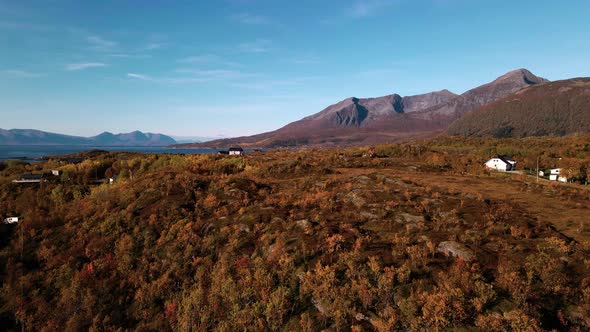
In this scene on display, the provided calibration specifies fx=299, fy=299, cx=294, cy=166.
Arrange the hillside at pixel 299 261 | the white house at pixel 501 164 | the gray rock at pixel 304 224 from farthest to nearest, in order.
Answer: the white house at pixel 501 164 < the gray rock at pixel 304 224 < the hillside at pixel 299 261

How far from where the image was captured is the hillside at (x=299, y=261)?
13008 mm

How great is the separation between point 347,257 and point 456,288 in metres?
5.29

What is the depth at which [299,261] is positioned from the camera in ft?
55.7

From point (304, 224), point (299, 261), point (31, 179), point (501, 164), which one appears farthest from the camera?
point (501, 164)

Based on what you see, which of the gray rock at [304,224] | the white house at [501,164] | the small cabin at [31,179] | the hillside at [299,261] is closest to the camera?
the hillside at [299,261]

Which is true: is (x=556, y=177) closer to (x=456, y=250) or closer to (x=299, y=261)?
(x=456, y=250)

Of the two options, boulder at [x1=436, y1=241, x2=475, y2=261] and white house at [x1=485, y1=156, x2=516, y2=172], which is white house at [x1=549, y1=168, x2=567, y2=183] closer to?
white house at [x1=485, y1=156, x2=516, y2=172]

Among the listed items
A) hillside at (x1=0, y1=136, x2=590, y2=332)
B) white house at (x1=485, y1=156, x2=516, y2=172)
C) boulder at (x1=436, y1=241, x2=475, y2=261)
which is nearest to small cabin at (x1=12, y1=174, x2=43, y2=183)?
hillside at (x1=0, y1=136, x2=590, y2=332)

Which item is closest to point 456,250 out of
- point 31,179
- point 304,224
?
point 304,224

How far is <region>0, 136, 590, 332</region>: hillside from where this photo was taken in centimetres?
1301

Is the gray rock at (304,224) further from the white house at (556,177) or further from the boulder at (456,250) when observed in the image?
the white house at (556,177)

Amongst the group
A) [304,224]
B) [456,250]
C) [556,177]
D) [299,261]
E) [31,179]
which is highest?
[31,179]

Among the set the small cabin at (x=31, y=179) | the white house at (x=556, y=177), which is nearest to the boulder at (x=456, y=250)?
the white house at (x=556, y=177)

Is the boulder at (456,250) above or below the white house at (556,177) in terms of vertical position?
above
